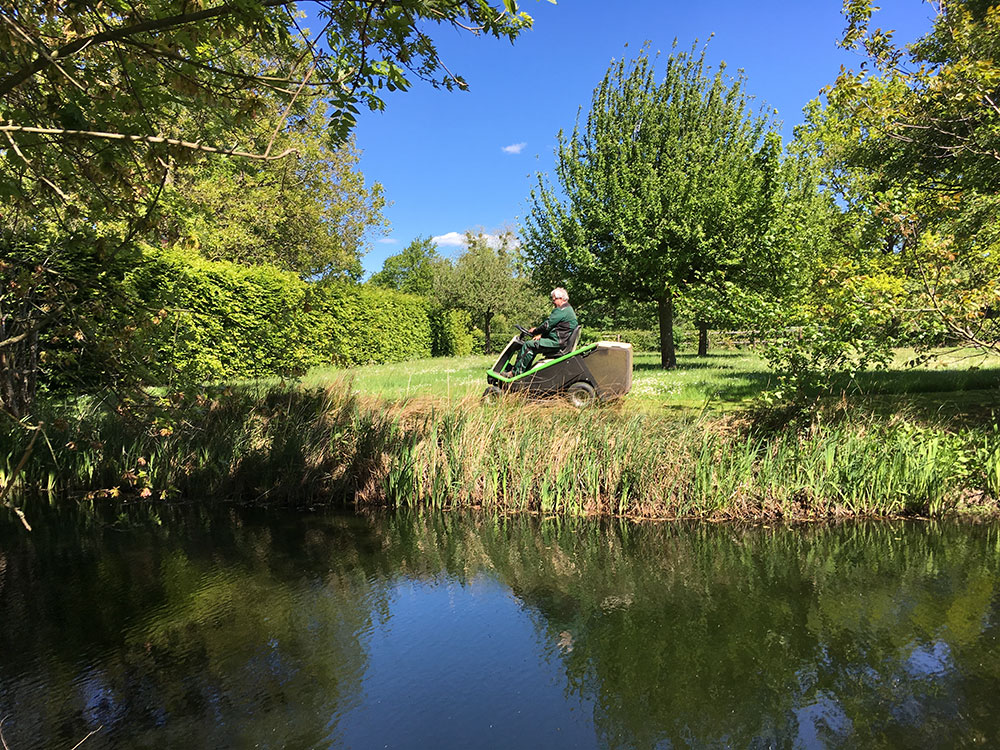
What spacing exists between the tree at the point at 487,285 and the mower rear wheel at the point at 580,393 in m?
20.3

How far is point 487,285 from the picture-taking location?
94.9ft

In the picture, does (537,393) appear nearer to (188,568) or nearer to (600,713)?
(188,568)

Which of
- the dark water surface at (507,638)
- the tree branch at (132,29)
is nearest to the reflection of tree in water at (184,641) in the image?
the dark water surface at (507,638)

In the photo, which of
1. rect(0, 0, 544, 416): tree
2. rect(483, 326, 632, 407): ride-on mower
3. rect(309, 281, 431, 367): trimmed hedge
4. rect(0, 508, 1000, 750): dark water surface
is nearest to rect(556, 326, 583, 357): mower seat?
rect(483, 326, 632, 407): ride-on mower

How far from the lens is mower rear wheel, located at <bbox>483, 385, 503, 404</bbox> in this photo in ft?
24.8

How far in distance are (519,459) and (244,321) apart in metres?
10.1

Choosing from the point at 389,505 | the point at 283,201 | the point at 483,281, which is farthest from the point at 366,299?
the point at 389,505

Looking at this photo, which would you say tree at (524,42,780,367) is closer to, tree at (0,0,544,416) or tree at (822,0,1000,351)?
tree at (822,0,1000,351)

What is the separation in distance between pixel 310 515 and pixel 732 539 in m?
4.10

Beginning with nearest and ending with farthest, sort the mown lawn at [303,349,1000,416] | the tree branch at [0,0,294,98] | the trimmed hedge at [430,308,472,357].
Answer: the tree branch at [0,0,294,98] < the mown lawn at [303,349,1000,416] < the trimmed hedge at [430,308,472,357]

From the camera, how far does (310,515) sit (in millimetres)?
6762

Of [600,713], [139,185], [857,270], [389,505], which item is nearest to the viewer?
[600,713]

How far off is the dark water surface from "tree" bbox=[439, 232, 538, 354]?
76.6 ft

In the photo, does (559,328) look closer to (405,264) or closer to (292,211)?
(292,211)
